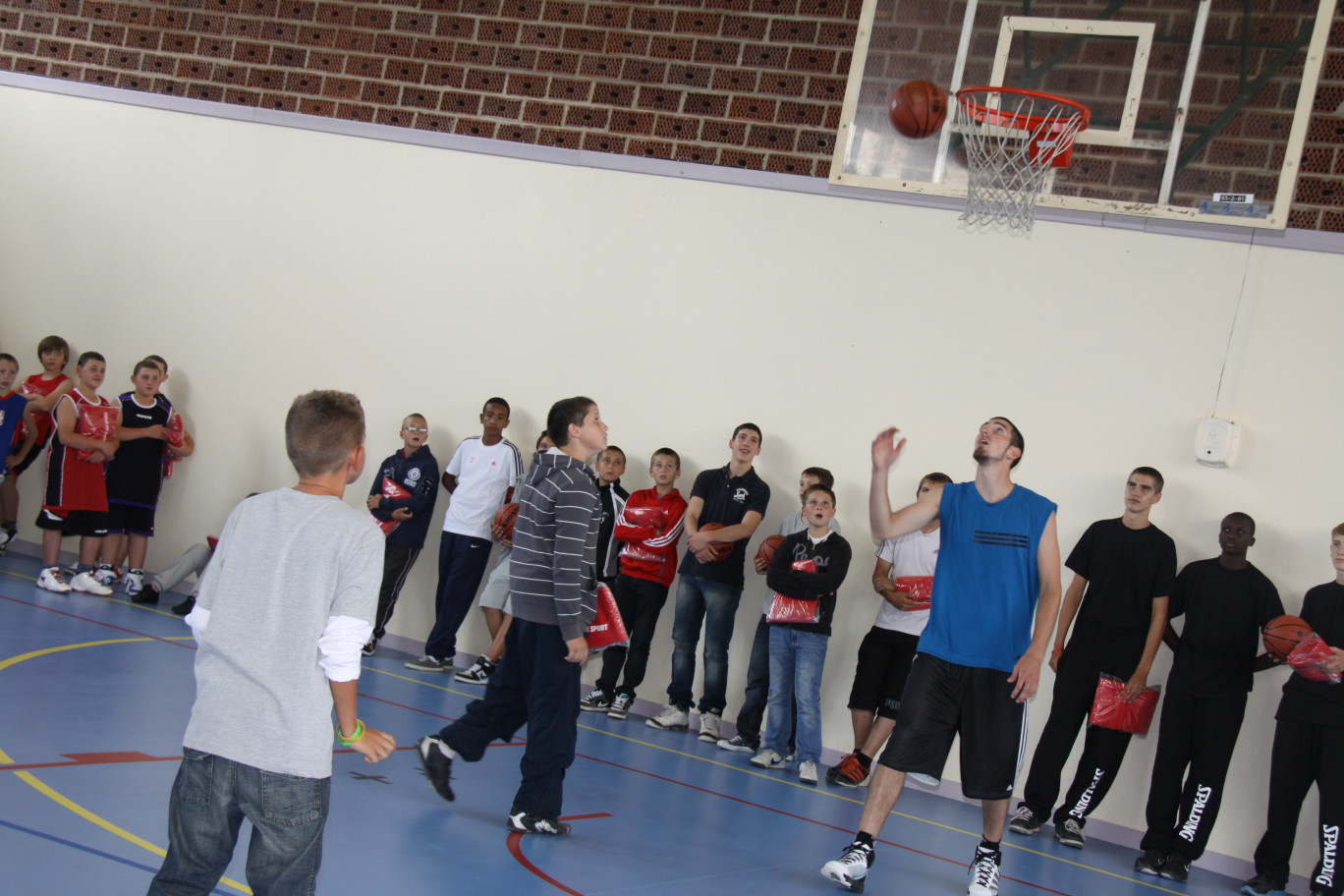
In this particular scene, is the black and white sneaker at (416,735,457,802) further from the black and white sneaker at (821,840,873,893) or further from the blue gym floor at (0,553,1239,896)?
the black and white sneaker at (821,840,873,893)

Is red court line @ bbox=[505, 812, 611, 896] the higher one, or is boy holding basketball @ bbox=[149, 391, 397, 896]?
boy holding basketball @ bbox=[149, 391, 397, 896]

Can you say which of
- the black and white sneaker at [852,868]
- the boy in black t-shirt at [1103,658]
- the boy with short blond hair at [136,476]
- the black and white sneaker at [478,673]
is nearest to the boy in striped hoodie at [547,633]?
the black and white sneaker at [852,868]

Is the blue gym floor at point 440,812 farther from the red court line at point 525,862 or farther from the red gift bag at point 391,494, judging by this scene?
the red gift bag at point 391,494

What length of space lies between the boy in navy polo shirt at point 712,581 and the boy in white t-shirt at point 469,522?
153 centimetres

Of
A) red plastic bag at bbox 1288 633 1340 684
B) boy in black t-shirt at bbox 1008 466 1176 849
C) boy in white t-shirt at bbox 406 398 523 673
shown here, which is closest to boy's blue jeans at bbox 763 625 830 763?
boy in black t-shirt at bbox 1008 466 1176 849

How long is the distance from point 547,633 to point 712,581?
3038 mm

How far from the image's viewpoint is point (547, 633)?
419cm

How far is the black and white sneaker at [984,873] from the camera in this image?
4301 millimetres

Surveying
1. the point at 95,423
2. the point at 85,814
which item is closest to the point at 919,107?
the point at 85,814

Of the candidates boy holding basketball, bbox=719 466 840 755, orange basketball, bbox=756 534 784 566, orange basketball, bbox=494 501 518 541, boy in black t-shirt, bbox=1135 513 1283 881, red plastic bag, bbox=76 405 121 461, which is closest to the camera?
boy in black t-shirt, bbox=1135 513 1283 881

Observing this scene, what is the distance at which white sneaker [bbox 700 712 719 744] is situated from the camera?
6984 millimetres

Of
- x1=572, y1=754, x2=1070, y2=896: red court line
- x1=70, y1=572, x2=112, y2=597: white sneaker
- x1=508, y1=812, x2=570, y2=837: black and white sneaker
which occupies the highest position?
x1=508, y1=812, x2=570, y2=837: black and white sneaker

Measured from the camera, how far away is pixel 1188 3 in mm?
6379

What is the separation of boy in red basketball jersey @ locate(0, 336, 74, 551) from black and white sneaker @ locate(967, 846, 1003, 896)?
311 inches
